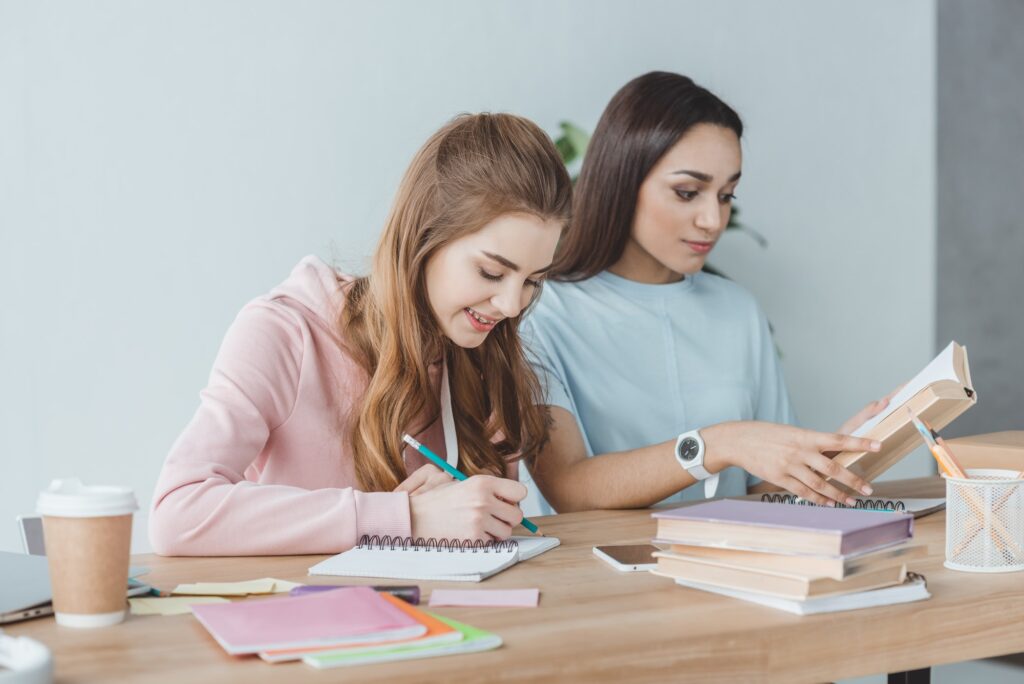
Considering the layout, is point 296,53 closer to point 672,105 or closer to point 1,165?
point 1,165

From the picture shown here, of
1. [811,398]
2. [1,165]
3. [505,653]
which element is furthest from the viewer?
[811,398]

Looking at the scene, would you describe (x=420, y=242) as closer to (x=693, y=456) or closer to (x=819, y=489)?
(x=693, y=456)

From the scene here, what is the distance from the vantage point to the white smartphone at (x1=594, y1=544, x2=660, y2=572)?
1261 mm

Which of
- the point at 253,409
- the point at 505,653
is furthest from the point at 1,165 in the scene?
the point at 505,653

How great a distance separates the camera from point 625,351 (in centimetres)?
225

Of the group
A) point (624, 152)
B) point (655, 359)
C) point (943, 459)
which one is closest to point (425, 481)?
point (943, 459)

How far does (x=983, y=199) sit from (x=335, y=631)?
4.24 m

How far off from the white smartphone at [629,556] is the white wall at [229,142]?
Answer: 1.22 meters

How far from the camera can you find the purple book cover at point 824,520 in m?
1.06

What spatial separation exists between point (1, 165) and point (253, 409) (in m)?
1.48

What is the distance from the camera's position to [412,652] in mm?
919

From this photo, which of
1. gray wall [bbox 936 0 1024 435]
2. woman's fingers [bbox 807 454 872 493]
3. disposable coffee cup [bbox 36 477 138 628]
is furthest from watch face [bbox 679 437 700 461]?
gray wall [bbox 936 0 1024 435]

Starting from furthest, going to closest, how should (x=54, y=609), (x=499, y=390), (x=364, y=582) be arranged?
(x=499, y=390) < (x=364, y=582) < (x=54, y=609)

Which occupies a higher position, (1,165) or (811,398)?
(1,165)
